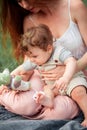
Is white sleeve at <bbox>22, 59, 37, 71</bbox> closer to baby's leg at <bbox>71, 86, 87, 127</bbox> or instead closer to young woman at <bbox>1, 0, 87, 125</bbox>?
young woman at <bbox>1, 0, 87, 125</bbox>

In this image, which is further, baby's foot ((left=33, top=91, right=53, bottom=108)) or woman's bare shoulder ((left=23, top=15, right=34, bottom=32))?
woman's bare shoulder ((left=23, top=15, right=34, bottom=32))

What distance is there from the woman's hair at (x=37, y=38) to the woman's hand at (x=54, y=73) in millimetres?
105

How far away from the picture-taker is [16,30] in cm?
210

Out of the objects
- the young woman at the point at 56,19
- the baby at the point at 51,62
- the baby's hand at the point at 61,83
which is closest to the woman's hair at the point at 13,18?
the young woman at the point at 56,19

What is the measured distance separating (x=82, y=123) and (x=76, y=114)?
80mm

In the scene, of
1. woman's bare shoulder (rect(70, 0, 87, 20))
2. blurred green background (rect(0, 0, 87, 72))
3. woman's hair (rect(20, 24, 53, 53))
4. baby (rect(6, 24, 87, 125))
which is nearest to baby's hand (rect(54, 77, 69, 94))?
baby (rect(6, 24, 87, 125))

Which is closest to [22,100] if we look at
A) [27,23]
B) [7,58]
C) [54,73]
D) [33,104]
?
[33,104]

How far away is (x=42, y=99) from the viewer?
1.93 metres

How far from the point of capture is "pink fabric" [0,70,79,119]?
6.42 feet

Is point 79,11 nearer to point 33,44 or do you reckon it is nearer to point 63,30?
point 63,30

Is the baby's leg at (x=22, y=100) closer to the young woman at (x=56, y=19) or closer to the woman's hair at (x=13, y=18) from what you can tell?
the young woman at (x=56, y=19)

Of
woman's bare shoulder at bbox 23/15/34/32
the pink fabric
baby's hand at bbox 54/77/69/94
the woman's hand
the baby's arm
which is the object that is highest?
woman's bare shoulder at bbox 23/15/34/32

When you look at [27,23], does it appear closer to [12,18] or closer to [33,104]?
[12,18]

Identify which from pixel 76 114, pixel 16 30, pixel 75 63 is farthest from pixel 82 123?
pixel 16 30
